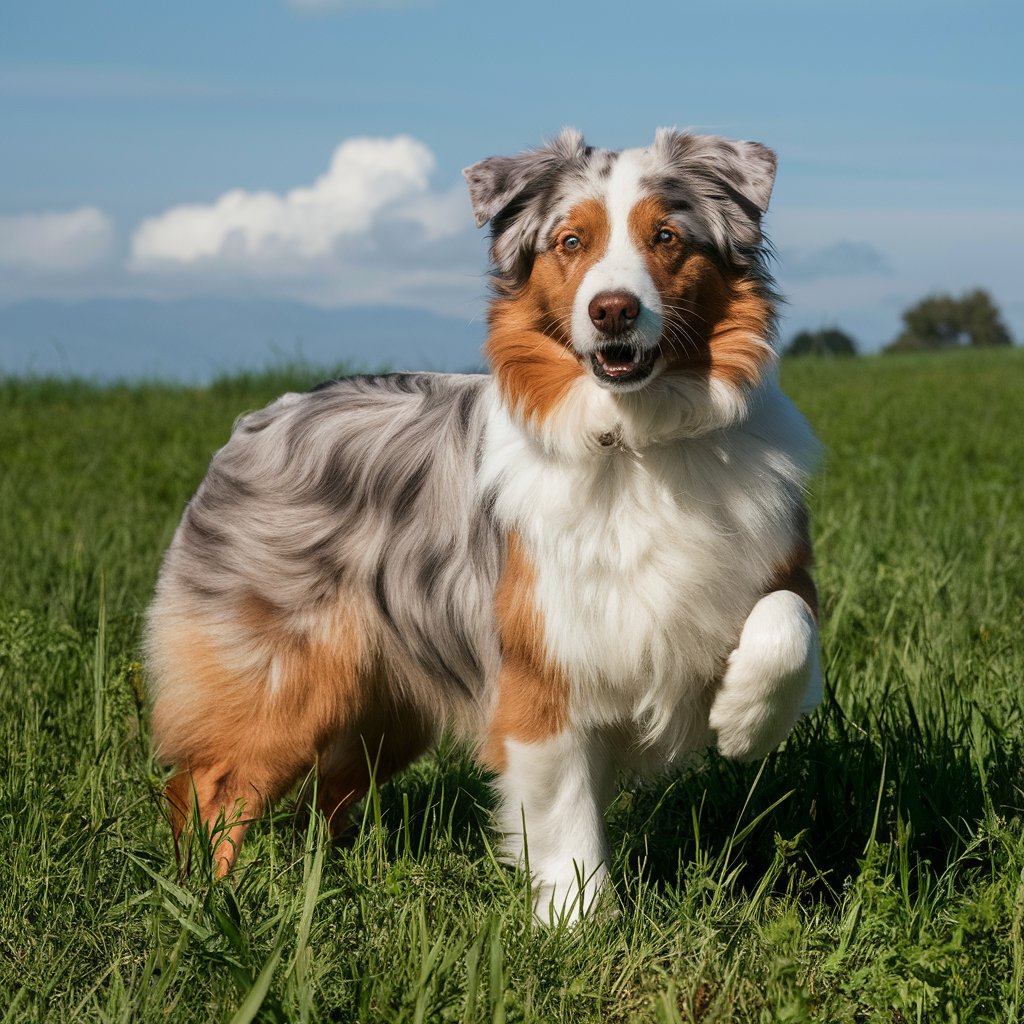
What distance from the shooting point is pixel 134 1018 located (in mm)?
2986

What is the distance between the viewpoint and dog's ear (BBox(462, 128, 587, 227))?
12.6 feet

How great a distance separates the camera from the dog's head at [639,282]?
3.49m

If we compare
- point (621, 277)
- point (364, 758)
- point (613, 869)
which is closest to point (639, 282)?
point (621, 277)

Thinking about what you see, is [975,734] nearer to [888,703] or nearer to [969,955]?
[888,703]

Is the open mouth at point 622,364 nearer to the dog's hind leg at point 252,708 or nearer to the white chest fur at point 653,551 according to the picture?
the white chest fur at point 653,551

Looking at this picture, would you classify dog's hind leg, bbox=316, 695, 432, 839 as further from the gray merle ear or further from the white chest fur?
the gray merle ear

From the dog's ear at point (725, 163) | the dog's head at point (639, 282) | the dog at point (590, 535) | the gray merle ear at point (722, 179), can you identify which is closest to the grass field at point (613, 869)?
the dog at point (590, 535)

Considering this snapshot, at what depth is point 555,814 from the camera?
3732 mm

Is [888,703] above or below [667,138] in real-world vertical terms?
below

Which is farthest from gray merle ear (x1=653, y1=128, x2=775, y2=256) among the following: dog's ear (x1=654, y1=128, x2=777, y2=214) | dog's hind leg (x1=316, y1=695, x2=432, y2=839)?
dog's hind leg (x1=316, y1=695, x2=432, y2=839)

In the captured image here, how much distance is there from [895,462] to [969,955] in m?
8.64

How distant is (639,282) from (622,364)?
0.77 ft

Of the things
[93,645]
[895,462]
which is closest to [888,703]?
[93,645]

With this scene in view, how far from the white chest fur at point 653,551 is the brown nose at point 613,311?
1.00 feet
